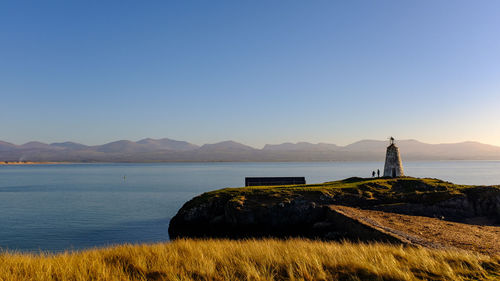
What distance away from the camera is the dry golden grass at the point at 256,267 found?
8992mm

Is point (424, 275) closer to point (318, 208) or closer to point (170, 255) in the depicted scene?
point (170, 255)

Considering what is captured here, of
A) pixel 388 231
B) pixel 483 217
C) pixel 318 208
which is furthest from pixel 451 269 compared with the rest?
pixel 483 217

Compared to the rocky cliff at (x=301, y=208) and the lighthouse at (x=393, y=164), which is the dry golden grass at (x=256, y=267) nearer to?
the rocky cliff at (x=301, y=208)

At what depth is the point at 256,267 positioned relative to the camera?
32.6 feet

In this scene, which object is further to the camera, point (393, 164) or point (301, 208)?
point (393, 164)

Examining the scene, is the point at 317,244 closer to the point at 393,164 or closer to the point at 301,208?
the point at 301,208

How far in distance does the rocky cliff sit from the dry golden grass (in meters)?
14.1

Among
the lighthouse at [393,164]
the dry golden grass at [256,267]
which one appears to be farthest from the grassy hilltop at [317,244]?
the lighthouse at [393,164]

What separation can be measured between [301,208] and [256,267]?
18.5 m

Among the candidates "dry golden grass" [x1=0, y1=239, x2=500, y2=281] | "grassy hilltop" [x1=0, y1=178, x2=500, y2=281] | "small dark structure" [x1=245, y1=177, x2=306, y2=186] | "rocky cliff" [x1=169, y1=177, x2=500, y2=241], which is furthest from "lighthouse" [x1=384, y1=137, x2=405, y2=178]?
"dry golden grass" [x1=0, y1=239, x2=500, y2=281]

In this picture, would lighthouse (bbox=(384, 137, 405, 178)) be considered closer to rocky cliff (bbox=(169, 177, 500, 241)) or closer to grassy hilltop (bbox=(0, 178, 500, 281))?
grassy hilltop (bbox=(0, 178, 500, 281))

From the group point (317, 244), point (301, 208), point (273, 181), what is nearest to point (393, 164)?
point (273, 181)

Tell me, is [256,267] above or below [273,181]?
above

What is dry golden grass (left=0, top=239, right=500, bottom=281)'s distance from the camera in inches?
354
